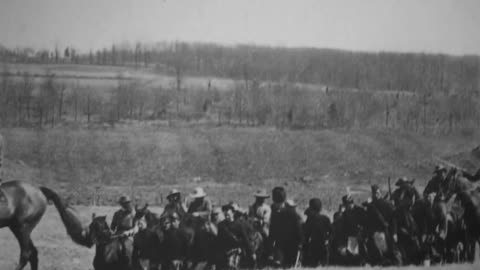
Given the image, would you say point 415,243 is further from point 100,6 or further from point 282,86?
point 100,6

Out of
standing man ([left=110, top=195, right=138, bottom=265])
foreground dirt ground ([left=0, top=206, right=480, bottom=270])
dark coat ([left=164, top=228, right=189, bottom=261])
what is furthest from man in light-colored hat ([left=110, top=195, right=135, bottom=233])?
dark coat ([left=164, top=228, right=189, bottom=261])

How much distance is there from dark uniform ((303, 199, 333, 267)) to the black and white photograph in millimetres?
16

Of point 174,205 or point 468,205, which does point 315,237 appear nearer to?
point 174,205

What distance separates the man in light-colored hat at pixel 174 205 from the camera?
6.59 metres

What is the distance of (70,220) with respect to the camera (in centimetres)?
638

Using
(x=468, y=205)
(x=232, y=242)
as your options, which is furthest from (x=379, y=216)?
(x=232, y=242)

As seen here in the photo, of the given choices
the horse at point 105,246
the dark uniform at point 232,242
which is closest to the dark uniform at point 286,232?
the dark uniform at point 232,242

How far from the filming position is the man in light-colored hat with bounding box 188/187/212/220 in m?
6.70

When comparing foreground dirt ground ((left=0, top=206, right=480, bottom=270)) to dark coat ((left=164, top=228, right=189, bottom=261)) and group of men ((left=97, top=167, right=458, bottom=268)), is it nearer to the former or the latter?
group of men ((left=97, top=167, right=458, bottom=268))

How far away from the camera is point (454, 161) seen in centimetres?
774

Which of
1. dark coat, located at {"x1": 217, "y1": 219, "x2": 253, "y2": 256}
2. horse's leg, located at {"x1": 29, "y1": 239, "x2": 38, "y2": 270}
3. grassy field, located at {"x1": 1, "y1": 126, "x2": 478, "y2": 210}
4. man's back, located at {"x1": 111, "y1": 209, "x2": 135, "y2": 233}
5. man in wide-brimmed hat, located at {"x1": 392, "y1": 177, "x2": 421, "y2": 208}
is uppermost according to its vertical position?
grassy field, located at {"x1": 1, "y1": 126, "x2": 478, "y2": 210}

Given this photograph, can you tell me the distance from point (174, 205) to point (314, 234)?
1.54 metres

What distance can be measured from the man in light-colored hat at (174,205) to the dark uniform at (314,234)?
1.35m

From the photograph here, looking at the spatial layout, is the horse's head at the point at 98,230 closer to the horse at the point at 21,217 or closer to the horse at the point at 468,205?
the horse at the point at 21,217
